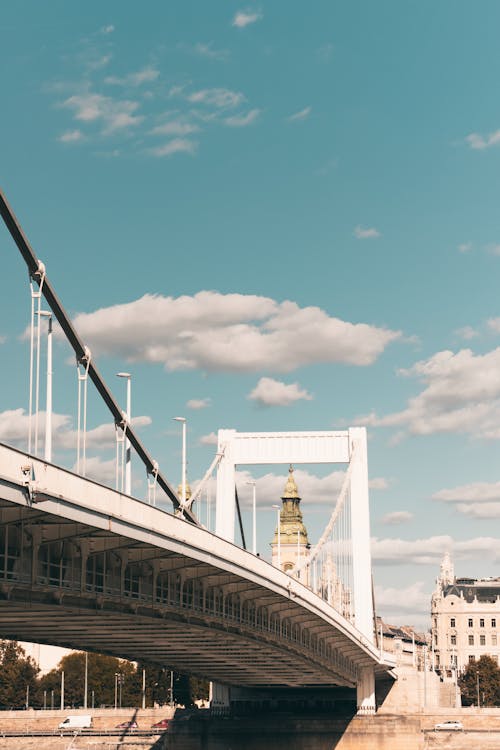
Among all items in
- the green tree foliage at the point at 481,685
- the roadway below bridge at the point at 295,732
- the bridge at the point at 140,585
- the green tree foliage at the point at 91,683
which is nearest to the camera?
the bridge at the point at 140,585

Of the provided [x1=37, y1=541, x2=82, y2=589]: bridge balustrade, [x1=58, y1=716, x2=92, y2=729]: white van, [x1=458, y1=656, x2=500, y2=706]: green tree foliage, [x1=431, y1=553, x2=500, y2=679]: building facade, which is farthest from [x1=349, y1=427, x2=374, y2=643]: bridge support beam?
[x1=431, y1=553, x2=500, y2=679]: building facade

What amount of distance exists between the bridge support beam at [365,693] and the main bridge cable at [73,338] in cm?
4120

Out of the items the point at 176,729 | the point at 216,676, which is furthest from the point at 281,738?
the point at 216,676

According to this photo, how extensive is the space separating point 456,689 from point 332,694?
29793 mm

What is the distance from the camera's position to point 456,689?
127625 mm

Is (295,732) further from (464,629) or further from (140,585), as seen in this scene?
(464,629)

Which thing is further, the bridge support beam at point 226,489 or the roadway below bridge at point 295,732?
the roadway below bridge at point 295,732

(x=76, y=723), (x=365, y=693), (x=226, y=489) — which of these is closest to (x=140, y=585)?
(x=226, y=489)

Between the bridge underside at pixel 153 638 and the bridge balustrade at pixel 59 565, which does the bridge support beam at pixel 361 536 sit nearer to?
the bridge underside at pixel 153 638

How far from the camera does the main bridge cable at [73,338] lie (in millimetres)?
39688

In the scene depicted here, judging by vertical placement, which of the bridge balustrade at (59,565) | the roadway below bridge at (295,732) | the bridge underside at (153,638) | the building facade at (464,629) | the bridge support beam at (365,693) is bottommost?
the roadway below bridge at (295,732)

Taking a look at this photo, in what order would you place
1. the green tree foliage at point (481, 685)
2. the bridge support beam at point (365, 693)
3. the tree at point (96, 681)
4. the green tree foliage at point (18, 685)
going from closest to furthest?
1. the bridge support beam at point (365, 693)
2. the green tree foliage at point (18, 685)
3. the tree at point (96, 681)
4. the green tree foliage at point (481, 685)

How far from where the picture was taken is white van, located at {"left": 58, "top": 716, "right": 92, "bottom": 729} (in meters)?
→ 113

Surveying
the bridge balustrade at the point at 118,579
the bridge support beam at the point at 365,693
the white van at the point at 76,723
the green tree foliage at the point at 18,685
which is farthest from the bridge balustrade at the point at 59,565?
the green tree foliage at the point at 18,685
